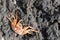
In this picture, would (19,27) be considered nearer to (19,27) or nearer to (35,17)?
(19,27)

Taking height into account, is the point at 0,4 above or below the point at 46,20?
above

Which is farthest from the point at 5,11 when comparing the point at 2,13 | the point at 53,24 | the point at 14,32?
the point at 53,24

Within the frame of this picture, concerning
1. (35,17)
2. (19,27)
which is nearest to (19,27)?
(19,27)

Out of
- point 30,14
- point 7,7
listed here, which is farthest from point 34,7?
point 7,7

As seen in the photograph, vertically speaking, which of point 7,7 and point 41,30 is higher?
point 7,7

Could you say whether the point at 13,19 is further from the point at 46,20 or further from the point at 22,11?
the point at 46,20

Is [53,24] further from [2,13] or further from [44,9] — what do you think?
[2,13]
